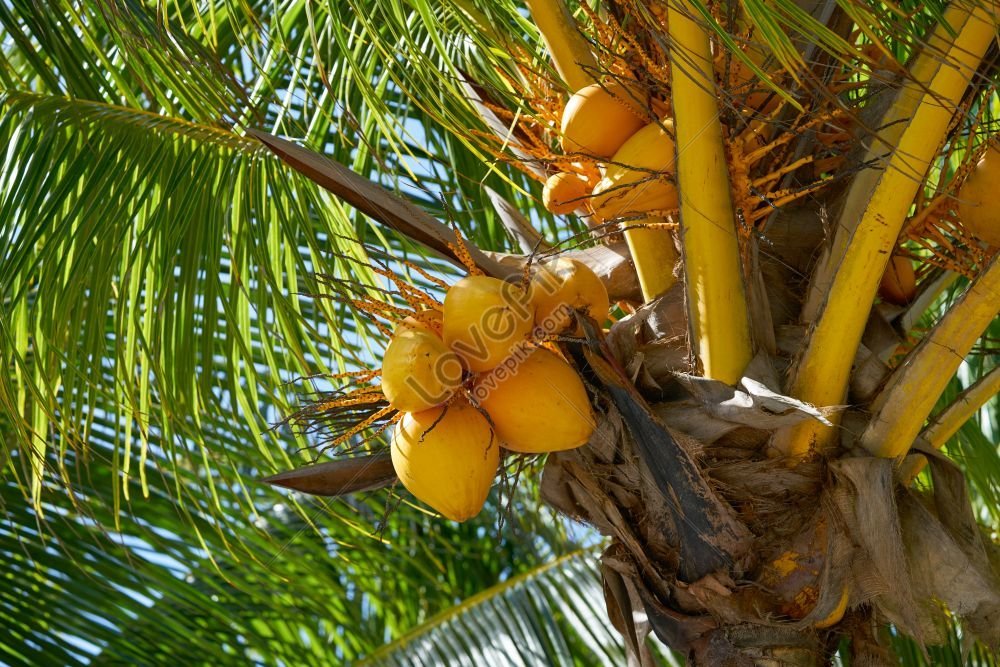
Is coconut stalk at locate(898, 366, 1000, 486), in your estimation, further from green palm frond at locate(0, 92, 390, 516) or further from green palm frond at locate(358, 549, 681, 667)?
green palm frond at locate(358, 549, 681, 667)

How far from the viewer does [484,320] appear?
1.13 m

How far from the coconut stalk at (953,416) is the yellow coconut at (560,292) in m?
0.45

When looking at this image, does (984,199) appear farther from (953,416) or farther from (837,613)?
(837,613)

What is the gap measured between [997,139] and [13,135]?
1.51 meters

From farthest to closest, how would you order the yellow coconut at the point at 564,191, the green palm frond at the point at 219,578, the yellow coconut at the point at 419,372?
the green palm frond at the point at 219,578
the yellow coconut at the point at 564,191
the yellow coconut at the point at 419,372

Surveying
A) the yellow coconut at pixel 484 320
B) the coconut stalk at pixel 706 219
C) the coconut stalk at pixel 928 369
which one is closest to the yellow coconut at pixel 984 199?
the coconut stalk at pixel 928 369

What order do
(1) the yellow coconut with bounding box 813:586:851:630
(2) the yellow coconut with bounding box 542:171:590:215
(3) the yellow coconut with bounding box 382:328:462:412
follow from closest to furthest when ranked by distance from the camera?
(3) the yellow coconut with bounding box 382:328:462:412, (1) the yellow coconut with bounding box 813:586:851:630, (2) the yellow coconut with bounding box 542:171:590:215

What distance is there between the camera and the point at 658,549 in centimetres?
132

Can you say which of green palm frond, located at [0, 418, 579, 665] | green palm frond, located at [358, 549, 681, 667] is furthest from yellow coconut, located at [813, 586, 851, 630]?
green palm frond, located at [358, 549, 681, 667]

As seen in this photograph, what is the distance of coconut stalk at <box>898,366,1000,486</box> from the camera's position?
52.1 inches

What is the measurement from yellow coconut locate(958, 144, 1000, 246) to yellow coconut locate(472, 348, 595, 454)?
542 mm

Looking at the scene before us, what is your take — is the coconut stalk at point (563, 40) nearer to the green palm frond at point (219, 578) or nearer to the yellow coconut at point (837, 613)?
the yellow coconut at point (837, 613)

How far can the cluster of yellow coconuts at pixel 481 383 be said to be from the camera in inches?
44.7

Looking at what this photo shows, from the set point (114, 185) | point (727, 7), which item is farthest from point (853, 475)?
point (114, 185)
